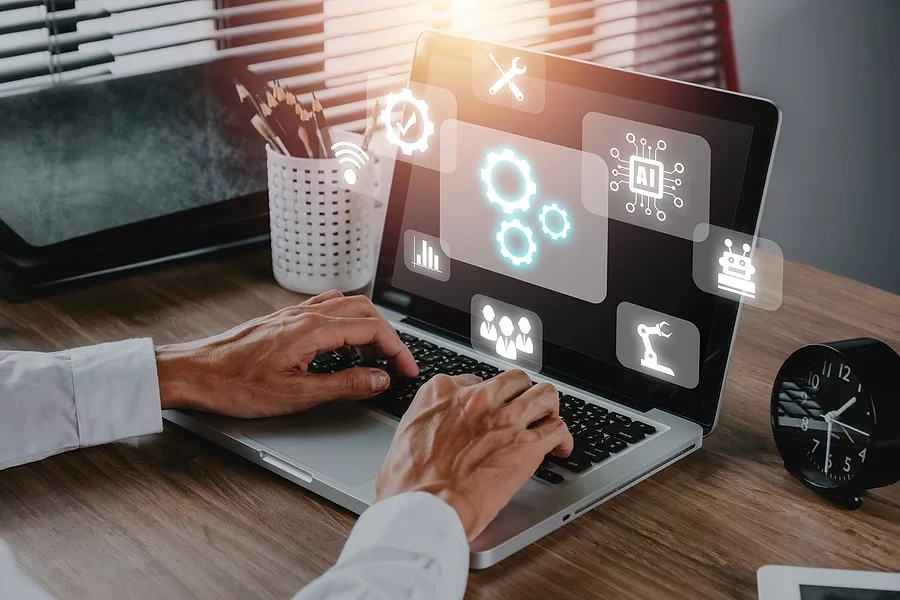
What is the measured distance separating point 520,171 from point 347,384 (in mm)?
300

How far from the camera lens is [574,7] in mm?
2254

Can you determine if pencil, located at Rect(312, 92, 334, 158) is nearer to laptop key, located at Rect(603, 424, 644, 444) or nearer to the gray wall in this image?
laptop key, located at Rect(603, 424, 644, 444)

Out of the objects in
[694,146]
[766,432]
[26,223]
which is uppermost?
[694,146]

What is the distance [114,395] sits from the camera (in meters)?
1.02

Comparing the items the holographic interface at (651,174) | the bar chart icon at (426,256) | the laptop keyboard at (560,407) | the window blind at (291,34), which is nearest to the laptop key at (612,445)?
the laptop keyboard at (560,407)

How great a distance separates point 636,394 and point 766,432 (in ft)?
0.44

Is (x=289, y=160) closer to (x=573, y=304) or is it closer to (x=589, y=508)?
(x=573, y=304)

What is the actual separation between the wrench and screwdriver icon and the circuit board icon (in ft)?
0.45

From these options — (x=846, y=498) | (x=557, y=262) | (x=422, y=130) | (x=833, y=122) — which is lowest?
(x=833, y=122)

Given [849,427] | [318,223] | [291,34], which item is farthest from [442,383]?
[291,34]

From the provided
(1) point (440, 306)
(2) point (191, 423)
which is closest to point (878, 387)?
(1) point (440, 306)

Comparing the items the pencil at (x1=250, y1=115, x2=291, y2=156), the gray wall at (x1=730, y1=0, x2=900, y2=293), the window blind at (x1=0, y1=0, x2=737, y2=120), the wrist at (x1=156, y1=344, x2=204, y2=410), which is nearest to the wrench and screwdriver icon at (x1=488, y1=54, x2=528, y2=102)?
the pencil at (x1=250, y1=115, x2=291, y2=156)

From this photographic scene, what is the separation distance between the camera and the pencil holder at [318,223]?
134 centimetres

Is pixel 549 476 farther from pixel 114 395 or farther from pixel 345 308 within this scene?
pixel 114 395
